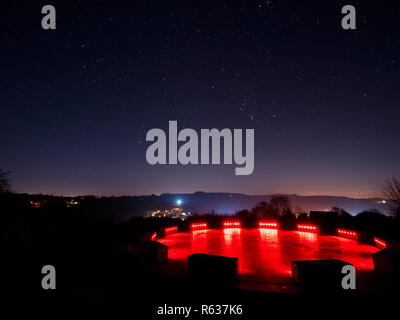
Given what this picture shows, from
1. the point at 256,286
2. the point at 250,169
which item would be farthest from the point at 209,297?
the point at 250,169

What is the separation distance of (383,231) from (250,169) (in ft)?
29.3

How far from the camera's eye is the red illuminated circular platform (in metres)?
6.23

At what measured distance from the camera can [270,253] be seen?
8984 millimetres

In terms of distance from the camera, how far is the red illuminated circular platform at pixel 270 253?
6226 millimetres

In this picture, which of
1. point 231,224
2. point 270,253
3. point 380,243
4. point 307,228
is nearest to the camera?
point 270,253

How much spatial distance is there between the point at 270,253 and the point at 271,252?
0.60 ft

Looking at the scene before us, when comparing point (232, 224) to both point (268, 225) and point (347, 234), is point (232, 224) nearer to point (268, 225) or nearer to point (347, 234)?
point (268, 225)

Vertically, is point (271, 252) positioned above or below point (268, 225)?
above

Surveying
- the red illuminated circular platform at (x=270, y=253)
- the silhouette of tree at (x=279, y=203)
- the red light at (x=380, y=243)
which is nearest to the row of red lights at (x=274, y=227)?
the red light at (x=380, y=243)

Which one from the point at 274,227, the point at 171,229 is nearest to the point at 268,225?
the point at 274,227

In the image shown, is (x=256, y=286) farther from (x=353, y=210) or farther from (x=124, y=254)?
(x=353, y=210)

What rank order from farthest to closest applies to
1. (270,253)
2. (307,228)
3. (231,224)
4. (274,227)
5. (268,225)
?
(231,224)
(268,225)
(274,227)
(307,228)
(270,253)

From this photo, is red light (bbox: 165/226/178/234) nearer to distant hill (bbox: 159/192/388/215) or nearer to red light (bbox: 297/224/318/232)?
red light (bbox: 297/224/318/232)
